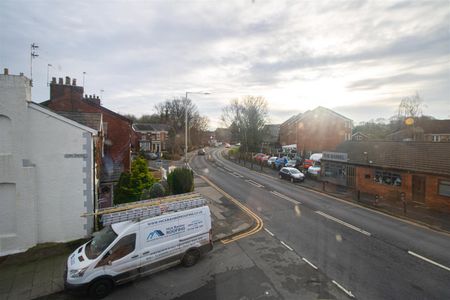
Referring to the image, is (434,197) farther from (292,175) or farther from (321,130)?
(321,130)

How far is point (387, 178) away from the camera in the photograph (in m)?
21.8

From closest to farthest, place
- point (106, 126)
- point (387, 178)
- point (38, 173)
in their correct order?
point (38, 173), point (387, 178), point (106, 126)

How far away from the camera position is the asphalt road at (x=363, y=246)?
343 inches

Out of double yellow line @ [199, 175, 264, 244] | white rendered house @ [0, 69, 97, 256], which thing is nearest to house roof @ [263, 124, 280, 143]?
double yellow line @ [199, 175, 264, 244]

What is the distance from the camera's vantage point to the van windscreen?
858cm

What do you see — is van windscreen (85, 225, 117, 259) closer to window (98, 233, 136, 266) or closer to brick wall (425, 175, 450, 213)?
window (98, 233, 136, 266)

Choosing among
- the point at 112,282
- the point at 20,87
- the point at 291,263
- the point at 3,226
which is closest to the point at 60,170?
the point at 3,226

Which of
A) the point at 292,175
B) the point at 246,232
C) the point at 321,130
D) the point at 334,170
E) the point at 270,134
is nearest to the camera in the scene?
the point at 246,232

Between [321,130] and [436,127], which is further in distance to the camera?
[321,130]

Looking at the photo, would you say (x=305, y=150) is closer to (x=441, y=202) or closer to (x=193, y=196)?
(x=441, y=202)

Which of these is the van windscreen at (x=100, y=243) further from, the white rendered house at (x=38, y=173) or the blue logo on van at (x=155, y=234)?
the white rendered house at (x=38, y=173)

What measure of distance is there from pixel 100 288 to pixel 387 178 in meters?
22.7

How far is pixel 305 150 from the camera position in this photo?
5084 centimetres

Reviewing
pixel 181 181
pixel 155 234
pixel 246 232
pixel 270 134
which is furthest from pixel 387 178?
pixel 270 134
